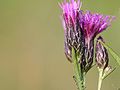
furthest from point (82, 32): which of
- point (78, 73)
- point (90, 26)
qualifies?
point (78, 73)

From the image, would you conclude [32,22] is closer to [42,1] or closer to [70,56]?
[42,1]

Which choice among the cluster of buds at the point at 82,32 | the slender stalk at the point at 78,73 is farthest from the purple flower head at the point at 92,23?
the slender stalk at the point at 78,73

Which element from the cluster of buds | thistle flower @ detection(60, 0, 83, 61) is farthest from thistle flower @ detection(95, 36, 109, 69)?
thistle flower @ detection(60, 0, 83, 61)

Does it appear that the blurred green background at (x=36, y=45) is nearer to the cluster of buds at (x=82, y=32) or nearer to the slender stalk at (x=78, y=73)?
the cluster of buds at (x=82, y=32)

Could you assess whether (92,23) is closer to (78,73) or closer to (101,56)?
(101,56)

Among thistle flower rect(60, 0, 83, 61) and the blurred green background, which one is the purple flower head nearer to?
thistle flower rect(60, 0, 83, 61)

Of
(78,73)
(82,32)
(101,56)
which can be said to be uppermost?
(82,32)

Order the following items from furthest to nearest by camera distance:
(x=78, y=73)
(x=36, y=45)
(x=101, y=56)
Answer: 1. (x=36, y=45)
2. (x=101, y=56)
3. (x=78, y=73)
